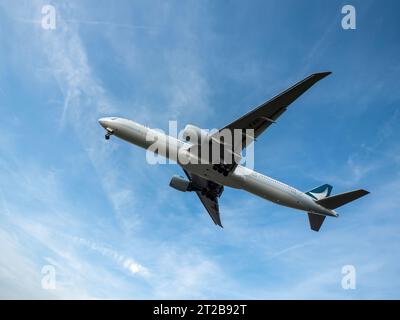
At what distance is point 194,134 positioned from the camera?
36719 millimetres

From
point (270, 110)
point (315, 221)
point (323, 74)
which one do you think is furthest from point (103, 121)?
point (315, 221)

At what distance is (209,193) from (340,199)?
56.5 ft

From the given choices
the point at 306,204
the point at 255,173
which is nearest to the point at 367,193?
the point at 306,204

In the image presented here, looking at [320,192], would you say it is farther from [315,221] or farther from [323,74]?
[323,74]

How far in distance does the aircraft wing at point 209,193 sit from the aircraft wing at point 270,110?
455 inches

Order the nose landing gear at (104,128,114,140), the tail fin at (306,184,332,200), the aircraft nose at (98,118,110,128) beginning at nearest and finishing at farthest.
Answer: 1. the nose landing gear at (104,128,114,140)
2. the aircraft nose at (98,118,110,128)
3. the tail fin at (306,184,332,200)

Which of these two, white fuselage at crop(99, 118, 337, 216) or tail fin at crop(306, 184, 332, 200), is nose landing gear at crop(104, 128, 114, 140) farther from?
tail fin at crop(306, 184, 332, 200)

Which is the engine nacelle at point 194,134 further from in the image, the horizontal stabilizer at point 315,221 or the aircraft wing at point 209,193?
the horizontal stabilizer at point 315,221

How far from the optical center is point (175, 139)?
40.1 meters

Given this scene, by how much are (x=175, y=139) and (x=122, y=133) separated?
5889mm

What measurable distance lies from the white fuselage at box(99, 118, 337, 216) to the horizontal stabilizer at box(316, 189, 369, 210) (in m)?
0.56

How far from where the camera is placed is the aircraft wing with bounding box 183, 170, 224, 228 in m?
47.8

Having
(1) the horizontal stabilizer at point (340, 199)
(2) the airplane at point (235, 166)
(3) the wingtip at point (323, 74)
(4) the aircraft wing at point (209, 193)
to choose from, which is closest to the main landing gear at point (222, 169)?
(2) the airplane at point (235, 166)

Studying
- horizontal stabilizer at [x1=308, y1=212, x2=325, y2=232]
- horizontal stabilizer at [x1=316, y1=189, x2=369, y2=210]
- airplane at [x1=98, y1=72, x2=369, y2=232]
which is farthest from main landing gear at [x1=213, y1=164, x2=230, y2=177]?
horizontal stabilizer at [x1=308, y1=212, x2=325, y2=232]
